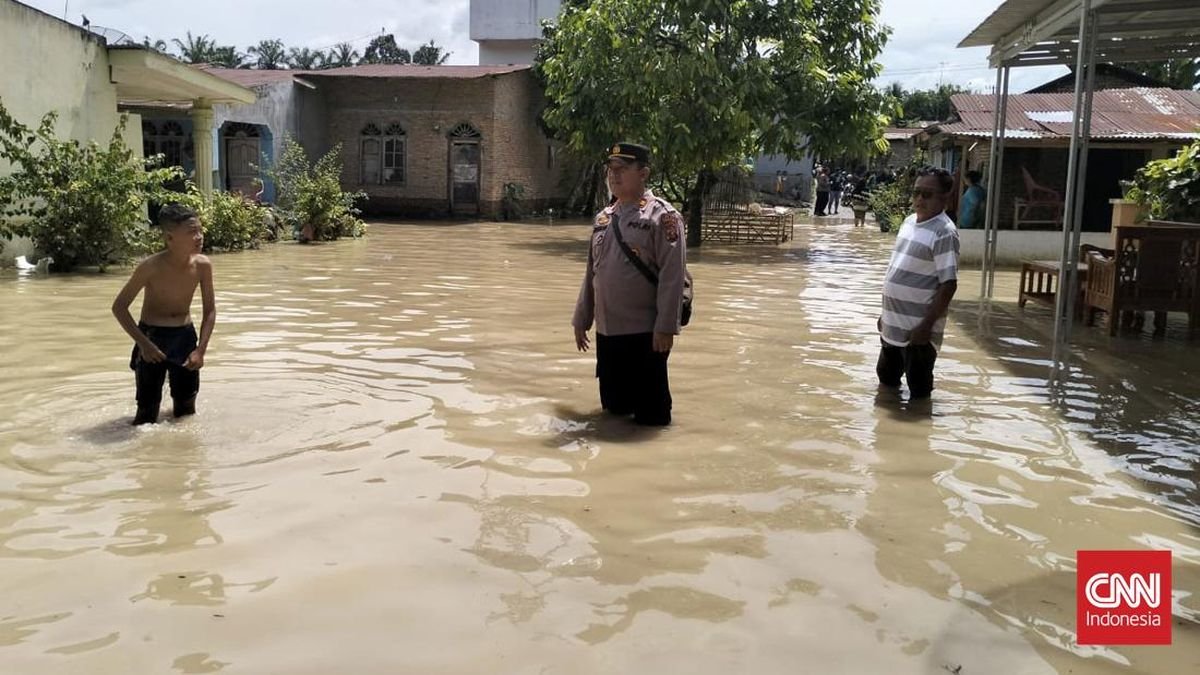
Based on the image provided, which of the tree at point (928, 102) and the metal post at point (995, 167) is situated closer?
Answer: the metal post at point (995, 167)

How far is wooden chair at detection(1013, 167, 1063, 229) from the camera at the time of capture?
17922mm

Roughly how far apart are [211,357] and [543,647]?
5.06 metres

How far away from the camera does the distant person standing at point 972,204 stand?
54.5 feet

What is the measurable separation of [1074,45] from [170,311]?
9654 millimetres

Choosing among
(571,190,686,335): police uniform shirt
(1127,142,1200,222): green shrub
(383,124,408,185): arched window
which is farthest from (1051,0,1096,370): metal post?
(383,124,408,185): arched window

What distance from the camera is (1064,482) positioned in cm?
474

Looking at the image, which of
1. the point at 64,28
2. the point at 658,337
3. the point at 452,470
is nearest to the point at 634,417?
the point at 658,337

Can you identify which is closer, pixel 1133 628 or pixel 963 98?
pixel 1133 628

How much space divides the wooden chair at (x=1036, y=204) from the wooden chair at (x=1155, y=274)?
9.02m

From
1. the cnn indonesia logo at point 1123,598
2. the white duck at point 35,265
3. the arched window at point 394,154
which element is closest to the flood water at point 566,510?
the cnn indonesia logo at point 1123,598

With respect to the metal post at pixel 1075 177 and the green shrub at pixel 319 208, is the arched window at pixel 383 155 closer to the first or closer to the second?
the green shrub at pixel 319 208

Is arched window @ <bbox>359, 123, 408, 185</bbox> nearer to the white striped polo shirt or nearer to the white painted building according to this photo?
the white painted building

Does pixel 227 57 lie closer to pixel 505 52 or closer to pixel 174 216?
pixel 505 52

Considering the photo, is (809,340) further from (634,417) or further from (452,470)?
(452,470)
